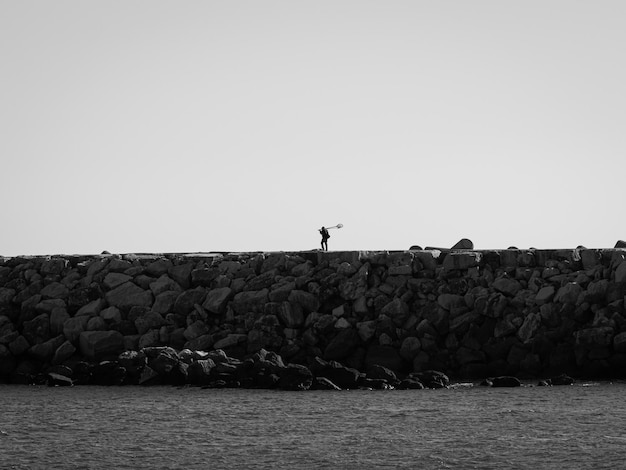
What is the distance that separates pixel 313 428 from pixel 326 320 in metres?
8.95

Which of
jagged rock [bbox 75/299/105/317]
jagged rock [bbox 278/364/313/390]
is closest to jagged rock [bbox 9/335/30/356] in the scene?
jagged rock [bbox 75/299/105/317]

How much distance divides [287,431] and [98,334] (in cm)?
1185

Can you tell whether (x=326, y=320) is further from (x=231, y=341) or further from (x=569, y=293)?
(x=569, y=293)

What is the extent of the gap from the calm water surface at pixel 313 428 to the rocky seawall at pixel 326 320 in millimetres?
1497

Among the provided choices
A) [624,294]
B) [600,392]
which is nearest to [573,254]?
[624,294]

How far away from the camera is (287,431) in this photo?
3078cm

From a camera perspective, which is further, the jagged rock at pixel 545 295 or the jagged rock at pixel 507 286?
the jagged rock at pixel 507 286

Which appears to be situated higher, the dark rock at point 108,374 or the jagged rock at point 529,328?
the jagged rock at point 529,328

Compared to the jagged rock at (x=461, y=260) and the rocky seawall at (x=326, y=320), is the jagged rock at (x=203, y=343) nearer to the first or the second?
the rocky seawall at (x=326, y=320)

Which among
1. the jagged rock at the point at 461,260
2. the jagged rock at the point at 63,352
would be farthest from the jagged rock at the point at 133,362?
the jagged rock at the point at 461,260

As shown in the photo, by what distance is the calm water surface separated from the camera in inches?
1088

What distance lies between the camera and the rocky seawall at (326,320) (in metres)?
38.4

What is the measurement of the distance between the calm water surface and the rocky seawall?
4.91 ft

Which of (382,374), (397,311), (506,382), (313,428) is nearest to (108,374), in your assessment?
(382,374)
